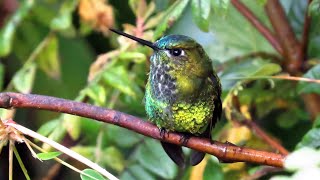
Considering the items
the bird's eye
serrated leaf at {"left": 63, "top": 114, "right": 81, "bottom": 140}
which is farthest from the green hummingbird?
serrated leaf at {"left": 63, "top": 114, "right": 81, "bottom": 140}

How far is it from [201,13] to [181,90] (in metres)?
0.20

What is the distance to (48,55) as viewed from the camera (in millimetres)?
2312

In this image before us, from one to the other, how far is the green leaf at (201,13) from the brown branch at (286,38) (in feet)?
1.33

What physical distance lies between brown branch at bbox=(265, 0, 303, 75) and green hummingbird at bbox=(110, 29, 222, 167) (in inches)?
16.3

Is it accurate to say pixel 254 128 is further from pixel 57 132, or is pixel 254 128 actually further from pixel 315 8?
pixel 57 132

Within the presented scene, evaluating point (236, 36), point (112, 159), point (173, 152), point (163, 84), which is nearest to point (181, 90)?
point (163, 84)

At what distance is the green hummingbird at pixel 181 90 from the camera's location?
1.56 metres

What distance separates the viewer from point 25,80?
207cm

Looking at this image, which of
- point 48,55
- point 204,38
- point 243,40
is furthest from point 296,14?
point 48,55

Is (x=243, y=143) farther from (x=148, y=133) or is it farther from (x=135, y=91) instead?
(x=148, y=133)

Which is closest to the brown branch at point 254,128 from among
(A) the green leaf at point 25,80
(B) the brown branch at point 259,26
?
(B) the brown branch at point 259,26

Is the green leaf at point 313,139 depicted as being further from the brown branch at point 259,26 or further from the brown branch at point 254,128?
the brown branch at point 259,26

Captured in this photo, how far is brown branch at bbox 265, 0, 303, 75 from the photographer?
1915 millimetres

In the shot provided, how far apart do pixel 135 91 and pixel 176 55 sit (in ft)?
1.42
